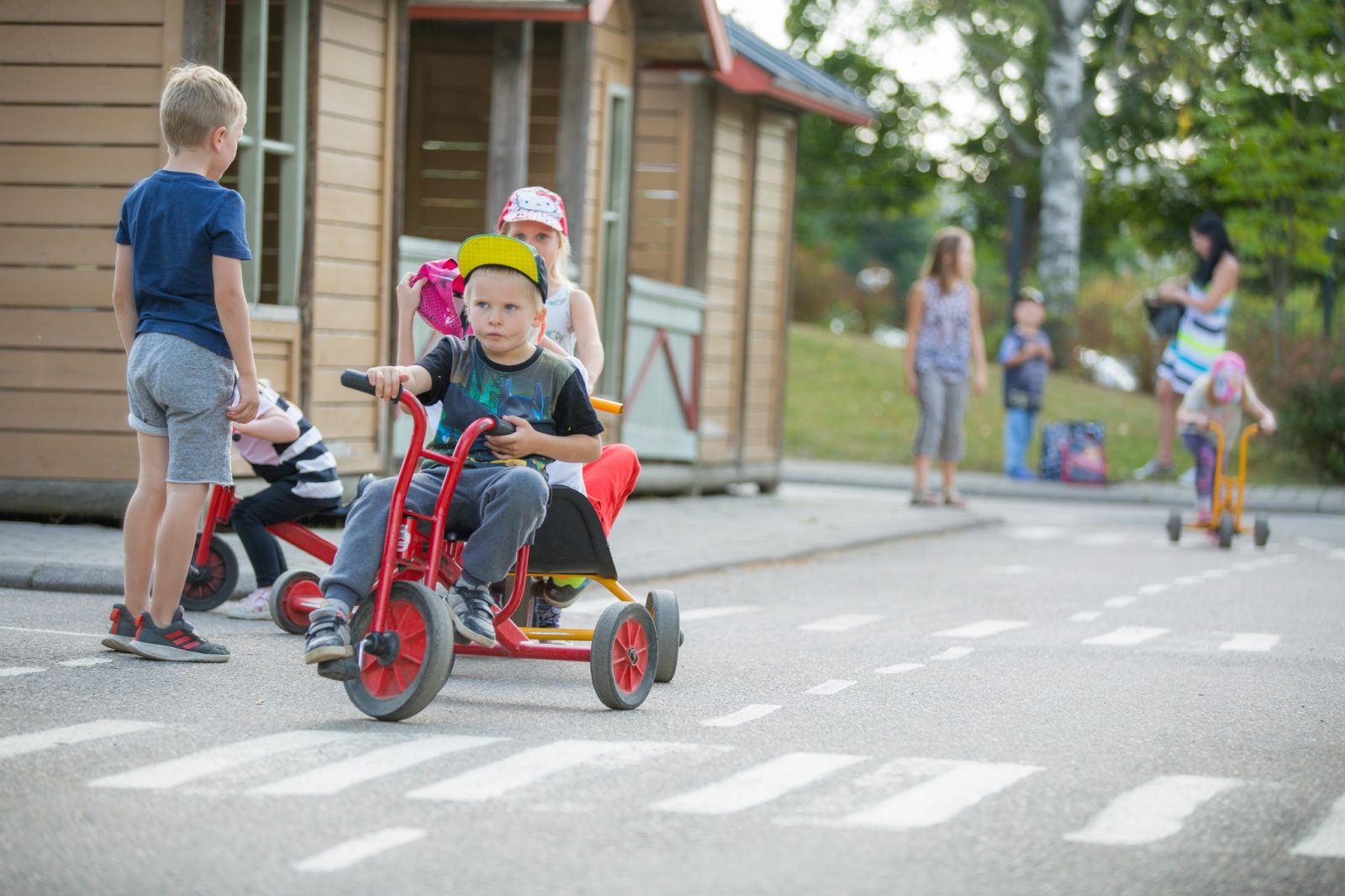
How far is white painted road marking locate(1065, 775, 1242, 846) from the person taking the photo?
432cm

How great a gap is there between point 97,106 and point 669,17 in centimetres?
521

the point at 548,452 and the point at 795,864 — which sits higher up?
the point at 548,452

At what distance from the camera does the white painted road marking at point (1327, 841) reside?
424cm

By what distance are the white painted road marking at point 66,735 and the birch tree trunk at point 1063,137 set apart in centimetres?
2760

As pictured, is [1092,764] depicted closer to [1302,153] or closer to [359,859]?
[359,859]

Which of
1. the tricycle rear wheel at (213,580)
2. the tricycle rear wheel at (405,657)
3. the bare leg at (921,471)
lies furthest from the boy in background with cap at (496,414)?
the bare leg at (921,471)

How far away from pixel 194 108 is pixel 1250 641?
4.69 metres

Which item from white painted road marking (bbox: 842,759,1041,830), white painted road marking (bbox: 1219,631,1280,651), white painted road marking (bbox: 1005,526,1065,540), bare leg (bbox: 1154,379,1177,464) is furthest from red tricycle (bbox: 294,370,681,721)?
bare leg (bbox: 1154,379,1177,464)

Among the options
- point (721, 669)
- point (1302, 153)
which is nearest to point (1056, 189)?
point (1302, 153)

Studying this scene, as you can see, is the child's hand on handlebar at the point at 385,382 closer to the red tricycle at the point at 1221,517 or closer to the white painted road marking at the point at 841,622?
the white painted road marking at the point at 841,622

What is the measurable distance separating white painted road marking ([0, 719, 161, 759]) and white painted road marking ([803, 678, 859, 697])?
2133 millimetres

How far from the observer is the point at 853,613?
8.82 metres

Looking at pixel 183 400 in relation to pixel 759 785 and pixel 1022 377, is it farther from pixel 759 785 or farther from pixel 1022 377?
pixel 1022 377

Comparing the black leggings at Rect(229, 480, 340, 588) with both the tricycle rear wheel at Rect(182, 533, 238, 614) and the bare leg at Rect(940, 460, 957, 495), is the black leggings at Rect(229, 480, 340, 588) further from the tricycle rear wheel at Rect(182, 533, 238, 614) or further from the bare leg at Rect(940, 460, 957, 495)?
the bare leg at Rect(940, 460, 957, 495)
